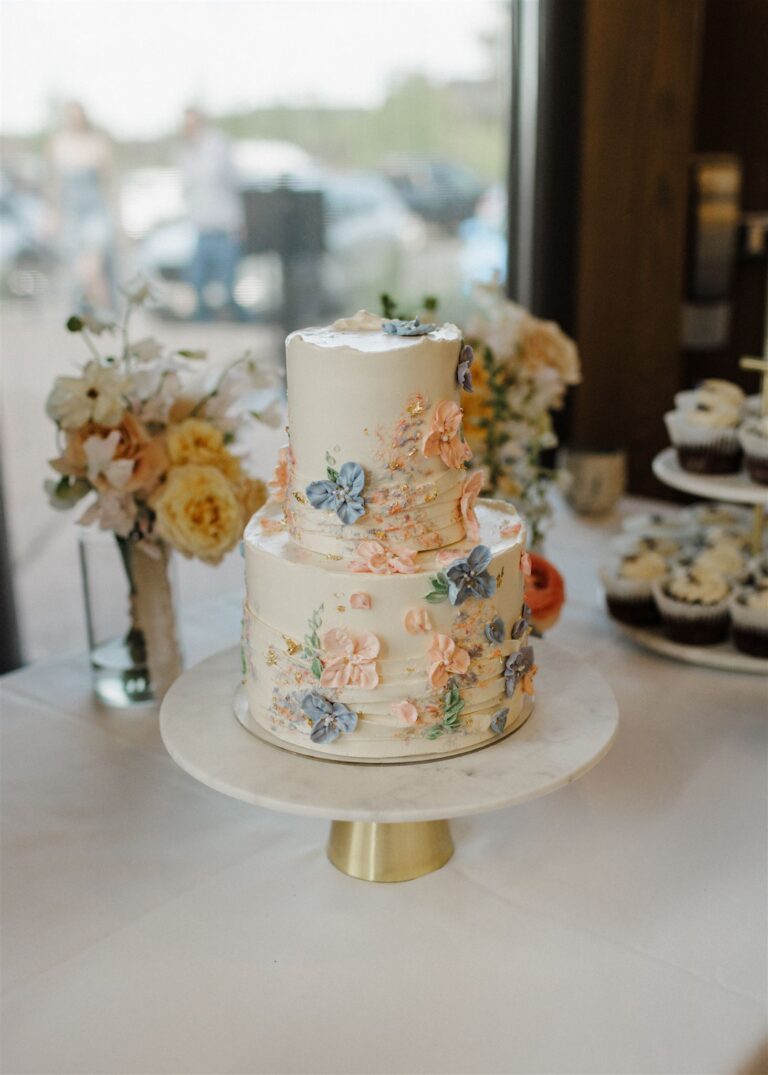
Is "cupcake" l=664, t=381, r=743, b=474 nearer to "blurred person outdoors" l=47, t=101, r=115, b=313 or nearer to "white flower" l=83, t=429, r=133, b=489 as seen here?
"white flower" l=83, t=429, r=133, b=489

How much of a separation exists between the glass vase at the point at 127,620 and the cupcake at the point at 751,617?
78 centimetres

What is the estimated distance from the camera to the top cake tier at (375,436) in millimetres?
971

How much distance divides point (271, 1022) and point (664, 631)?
916 millimetres

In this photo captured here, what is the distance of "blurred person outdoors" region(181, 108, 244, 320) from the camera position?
1996mm

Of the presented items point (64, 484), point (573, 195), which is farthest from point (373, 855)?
point (573, 195)

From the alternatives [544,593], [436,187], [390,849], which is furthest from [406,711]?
[436,187]

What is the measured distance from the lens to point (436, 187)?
245 cm

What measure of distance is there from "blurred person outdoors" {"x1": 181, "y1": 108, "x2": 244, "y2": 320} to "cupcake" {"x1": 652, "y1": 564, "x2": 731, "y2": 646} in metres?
1.03

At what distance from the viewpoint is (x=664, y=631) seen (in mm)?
1627

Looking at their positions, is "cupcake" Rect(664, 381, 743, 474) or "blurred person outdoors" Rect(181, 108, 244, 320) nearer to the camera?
"cupcake" Rect(664, 381, 743, 474)

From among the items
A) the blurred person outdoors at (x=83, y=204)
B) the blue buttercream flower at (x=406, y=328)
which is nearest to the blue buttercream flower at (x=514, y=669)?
the blue buttercream flower at (x=406, y=328)

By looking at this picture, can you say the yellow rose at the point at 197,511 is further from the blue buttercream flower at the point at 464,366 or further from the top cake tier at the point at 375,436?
the blue buttercream flower at the point at 464,366

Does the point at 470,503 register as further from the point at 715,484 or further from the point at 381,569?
the point at 715,484

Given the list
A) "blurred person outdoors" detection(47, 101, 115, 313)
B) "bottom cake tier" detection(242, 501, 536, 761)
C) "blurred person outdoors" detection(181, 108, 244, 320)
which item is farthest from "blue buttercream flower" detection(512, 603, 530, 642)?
"blurred person outdoors" detection(181, 108, 244, 320)
